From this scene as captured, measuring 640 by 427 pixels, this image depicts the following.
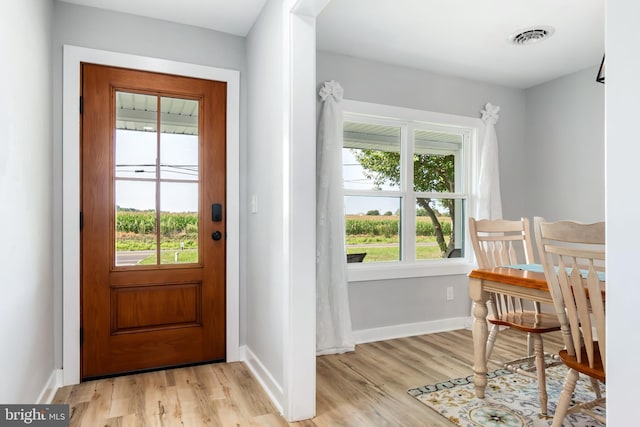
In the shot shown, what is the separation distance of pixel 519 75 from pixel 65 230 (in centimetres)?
401

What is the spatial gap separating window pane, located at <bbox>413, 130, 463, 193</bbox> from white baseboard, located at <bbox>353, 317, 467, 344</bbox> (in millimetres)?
1254

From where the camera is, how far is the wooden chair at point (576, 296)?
145 cm

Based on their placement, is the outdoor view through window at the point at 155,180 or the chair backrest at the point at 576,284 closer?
the chair backrest at the point at 576,284

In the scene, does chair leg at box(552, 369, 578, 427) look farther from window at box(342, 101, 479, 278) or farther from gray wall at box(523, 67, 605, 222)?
gray wall at box(523, 67, 605, 222)

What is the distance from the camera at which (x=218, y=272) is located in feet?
9.44

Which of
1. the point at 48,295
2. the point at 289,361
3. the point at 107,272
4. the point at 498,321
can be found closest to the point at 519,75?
the point at 498,321

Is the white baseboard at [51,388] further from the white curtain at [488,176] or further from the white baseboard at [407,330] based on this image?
the white curtain at [488,176]

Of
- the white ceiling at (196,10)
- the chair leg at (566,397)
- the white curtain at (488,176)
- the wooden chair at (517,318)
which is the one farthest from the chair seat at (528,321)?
the white ceiling at (196,10)

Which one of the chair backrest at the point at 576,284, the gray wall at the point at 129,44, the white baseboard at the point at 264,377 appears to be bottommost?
the white baseboard at the point at 264,377

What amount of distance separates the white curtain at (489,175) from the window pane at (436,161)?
0.23 meters

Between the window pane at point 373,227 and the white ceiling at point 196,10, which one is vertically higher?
the white ceiling at point 196,10

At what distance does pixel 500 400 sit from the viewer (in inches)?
89.4

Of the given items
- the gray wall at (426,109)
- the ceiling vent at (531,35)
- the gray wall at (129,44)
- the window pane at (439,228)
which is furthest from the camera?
the window pane at (439,228)

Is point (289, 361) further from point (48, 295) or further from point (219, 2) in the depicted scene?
point (219, 2)
